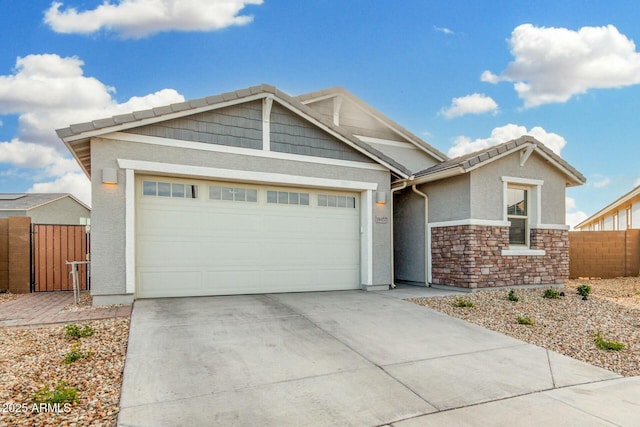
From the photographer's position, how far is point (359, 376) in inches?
153

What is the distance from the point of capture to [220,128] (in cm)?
777

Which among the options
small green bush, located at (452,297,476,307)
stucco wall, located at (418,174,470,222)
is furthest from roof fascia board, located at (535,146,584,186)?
small green bush, located at (452,297,476,307)

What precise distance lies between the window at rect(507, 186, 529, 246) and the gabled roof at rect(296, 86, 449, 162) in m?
2.84

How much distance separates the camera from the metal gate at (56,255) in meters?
9.34

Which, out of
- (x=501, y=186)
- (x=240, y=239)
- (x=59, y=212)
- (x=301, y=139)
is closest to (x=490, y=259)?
(x=501, y=186)

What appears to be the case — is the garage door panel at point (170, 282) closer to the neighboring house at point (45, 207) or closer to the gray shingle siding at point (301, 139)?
the gray shingle siding at point (301, 139)

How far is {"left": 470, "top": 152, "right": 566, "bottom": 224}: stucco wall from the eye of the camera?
30.1 ft

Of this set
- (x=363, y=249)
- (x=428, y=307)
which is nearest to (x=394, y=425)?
(x=428, y=307)

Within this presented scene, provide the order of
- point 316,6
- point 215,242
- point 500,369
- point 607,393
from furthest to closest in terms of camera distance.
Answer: point 316,6 < point 215,242 < point 500,369 < point 607,393

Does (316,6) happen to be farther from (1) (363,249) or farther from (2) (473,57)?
(1) (363,249)

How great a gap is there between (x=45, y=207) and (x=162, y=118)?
2134 cm

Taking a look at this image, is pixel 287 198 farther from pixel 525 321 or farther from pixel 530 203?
pixel 530 203

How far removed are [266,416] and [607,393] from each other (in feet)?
11.1

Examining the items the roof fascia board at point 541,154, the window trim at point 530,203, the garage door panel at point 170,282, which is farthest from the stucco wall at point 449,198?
the garage door panel at point 170,282
